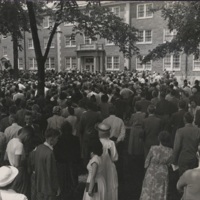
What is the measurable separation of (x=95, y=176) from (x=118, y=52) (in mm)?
35974

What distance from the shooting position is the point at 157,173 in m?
5.82

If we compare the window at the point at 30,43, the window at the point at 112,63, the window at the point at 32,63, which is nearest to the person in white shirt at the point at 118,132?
the window at the point at 112,63

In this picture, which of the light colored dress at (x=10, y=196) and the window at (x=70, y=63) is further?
the window at (x=70, y=63)

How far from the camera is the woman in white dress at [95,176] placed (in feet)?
16.7

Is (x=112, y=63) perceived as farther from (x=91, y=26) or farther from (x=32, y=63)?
(x=91, y=26)

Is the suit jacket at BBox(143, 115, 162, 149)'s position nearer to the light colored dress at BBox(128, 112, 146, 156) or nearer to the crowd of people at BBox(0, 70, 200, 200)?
the crowd of people at BBox(0, 70, 200, 200)

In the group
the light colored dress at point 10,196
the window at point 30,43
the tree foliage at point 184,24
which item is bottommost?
the light colored dress at point 10,196

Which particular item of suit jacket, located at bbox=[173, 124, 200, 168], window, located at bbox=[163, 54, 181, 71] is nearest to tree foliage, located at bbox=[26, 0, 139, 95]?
suit jacket, located at bbox=[173, 124, 200, 168]

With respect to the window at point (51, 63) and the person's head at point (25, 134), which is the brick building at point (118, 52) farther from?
the person's head at point (25, 134)

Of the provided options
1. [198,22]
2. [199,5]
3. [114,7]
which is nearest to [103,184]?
[199,5]

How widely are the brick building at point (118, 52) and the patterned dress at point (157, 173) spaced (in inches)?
1040

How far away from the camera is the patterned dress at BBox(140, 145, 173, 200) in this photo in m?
5.78

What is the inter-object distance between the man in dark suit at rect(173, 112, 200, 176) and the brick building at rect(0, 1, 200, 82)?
2580cm

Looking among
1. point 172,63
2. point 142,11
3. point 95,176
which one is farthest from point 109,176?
point 142,11
